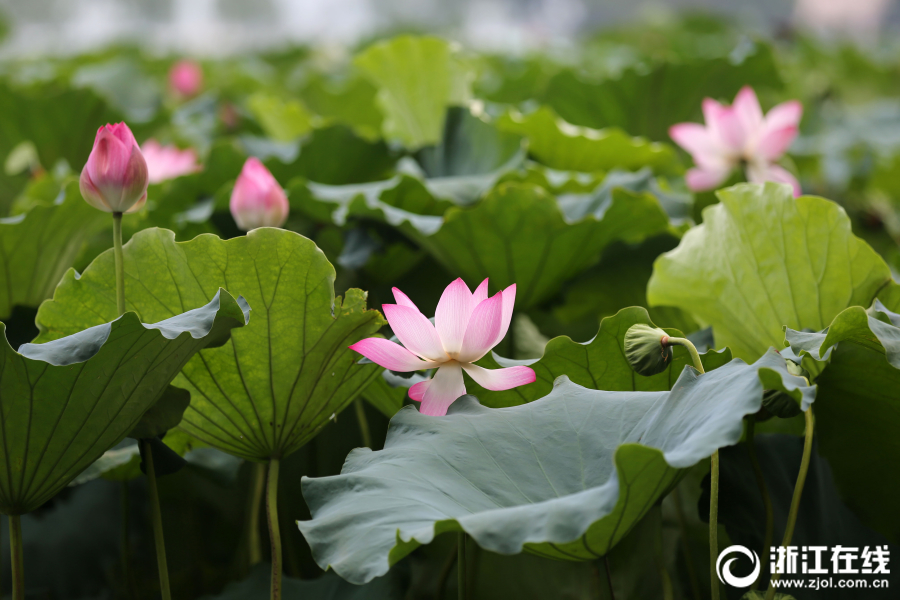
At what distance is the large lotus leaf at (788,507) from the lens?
681 mm

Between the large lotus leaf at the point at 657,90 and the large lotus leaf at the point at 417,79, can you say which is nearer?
the large lotus leaf at the point at 417,79

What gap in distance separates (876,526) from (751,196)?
34 centimetres

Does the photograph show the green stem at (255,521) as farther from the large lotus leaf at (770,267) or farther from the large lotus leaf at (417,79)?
the large lotus leaf at (417,79)

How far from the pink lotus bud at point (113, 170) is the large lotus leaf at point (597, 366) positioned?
0.34 metres

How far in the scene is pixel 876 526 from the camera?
2.30 ft

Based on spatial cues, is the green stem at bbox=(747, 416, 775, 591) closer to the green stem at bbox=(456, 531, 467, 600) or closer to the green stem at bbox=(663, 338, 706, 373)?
the green stem at bbox=(663, 338, 706, 373)

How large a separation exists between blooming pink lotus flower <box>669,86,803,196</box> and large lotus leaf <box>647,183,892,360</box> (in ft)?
1.23

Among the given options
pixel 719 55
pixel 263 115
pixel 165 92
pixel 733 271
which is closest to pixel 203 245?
pixel 733 271

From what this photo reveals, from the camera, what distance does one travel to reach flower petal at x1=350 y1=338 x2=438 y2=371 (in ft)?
1.92

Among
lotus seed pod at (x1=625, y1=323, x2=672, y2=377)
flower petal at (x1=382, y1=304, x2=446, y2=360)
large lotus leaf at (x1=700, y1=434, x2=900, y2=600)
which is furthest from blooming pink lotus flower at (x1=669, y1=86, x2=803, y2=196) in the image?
flower petal at (x1=382, y1=304, x2=446, y2=360)

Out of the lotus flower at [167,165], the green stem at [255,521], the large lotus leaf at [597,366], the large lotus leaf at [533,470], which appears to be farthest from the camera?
the lotus flower at [167,165]

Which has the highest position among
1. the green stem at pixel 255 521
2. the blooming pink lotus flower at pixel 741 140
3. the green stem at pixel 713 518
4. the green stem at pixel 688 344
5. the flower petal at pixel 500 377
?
the blooming pink lotus flower at pixel 741 140

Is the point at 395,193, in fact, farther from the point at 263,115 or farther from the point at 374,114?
the point at 374,114

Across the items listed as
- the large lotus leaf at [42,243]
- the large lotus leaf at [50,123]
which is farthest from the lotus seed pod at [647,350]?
the large lotus leaf at [50,123]
